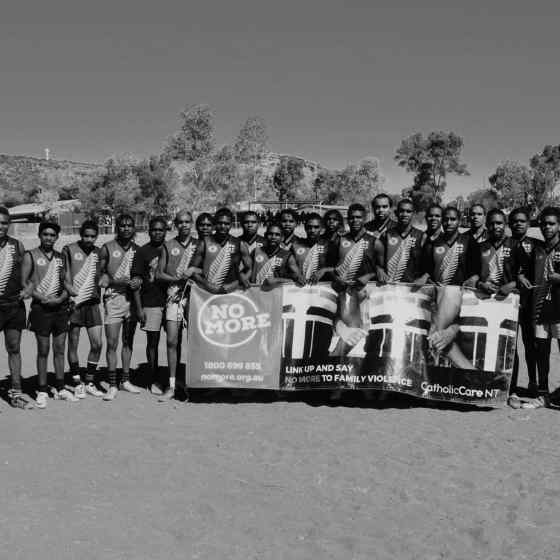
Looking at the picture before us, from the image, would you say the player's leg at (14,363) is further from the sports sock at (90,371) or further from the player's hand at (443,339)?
the player's hand at (443,339)

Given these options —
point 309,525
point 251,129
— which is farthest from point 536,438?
point 251,129

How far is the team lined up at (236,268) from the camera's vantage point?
21.1 feet

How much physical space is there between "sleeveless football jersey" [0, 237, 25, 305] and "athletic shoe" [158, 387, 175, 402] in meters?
2.04

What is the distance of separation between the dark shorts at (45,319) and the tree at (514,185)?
6396 cm

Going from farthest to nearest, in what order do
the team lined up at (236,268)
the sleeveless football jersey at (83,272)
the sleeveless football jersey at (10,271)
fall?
the sleeveless football jersey at (83,272)
the team lined up at (236,268)
the sleeveless football jersey at (10,271)

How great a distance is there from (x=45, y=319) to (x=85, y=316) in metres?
0.47

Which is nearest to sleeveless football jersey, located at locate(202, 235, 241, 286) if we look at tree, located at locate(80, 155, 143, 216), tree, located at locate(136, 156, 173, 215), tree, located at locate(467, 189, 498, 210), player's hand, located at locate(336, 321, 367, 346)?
player's hand, located at locate(336, 321, 367, 346)

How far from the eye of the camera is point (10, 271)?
20.6ft

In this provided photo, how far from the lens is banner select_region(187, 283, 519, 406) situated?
6570 mm

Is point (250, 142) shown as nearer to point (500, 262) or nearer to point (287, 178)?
point (287, 178)

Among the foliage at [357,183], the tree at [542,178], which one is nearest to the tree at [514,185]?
the tree at [542,178]

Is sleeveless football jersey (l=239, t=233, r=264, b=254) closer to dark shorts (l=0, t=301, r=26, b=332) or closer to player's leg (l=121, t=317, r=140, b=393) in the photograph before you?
player's leg (l=121, t=317, r=140, b=393)

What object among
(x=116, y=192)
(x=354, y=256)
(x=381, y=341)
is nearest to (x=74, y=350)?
(x=354, y=256)

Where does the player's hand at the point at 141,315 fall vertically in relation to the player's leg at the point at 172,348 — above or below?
above
